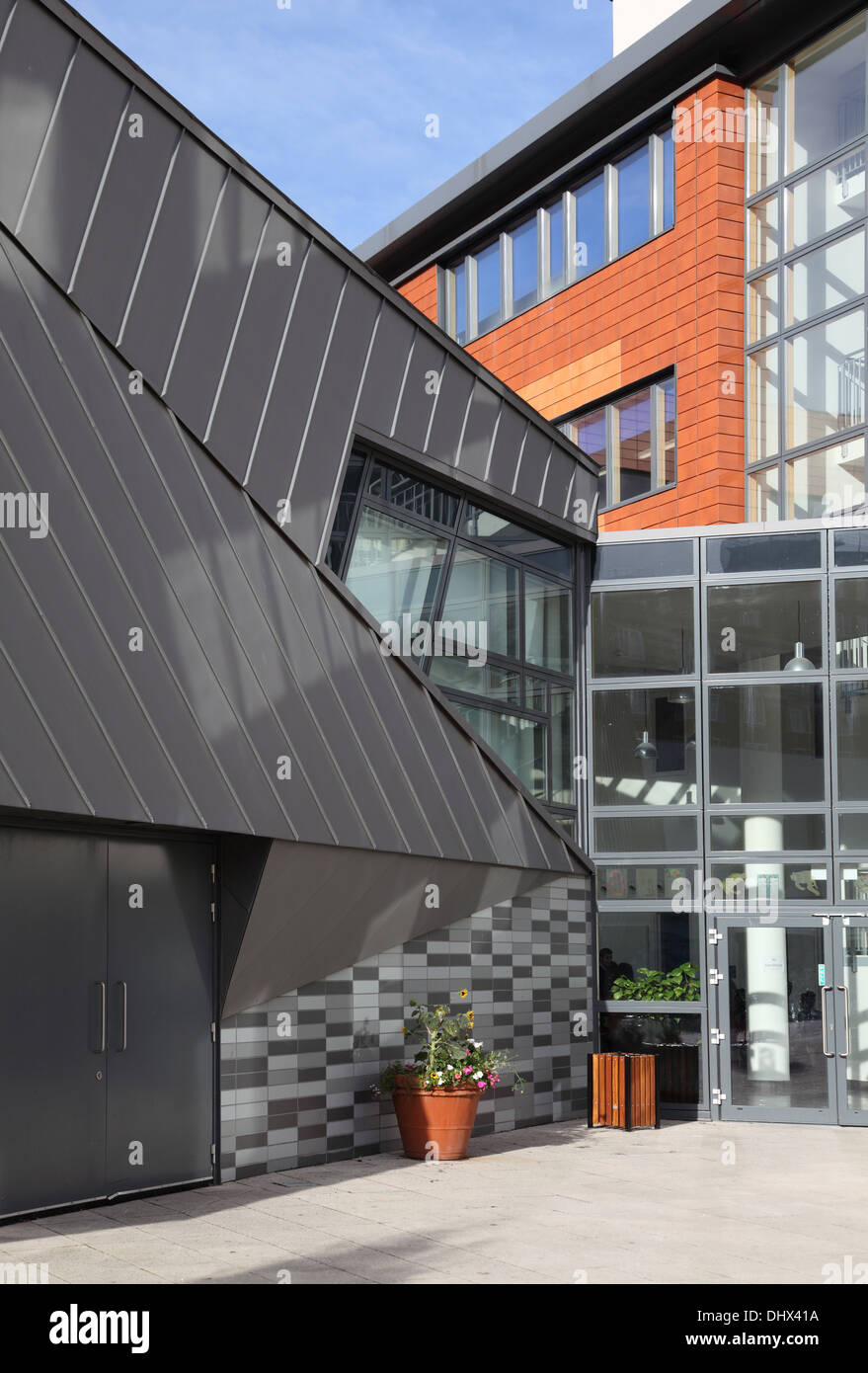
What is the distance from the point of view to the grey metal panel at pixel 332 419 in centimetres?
1070

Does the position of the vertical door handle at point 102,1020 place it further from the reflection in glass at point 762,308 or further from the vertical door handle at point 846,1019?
the reflection in glass at point 762,308

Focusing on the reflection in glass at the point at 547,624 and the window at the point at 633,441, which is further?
the window at the point at 633,441

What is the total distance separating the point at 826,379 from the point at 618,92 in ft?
17.3

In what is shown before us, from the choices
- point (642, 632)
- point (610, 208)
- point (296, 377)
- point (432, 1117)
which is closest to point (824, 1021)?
point (642, 632)

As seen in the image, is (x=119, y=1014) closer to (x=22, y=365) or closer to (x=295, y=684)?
(x=295, y=684)

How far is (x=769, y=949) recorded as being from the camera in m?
14.5

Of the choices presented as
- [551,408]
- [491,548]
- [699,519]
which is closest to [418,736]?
[491,548]

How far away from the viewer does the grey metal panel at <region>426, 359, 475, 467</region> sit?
499 inches

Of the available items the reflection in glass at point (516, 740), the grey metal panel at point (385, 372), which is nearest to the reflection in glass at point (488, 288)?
the reflection in glass at point (516, 740)

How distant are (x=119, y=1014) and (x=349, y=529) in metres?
4.32

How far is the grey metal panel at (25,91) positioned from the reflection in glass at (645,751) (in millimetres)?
8559

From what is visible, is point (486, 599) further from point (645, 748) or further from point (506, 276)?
point (506, 276)

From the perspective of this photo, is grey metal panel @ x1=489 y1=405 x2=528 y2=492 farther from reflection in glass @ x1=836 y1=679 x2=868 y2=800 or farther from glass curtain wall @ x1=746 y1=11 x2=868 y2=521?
glass curtain wall @ x1=746 y1=11 x2=868 y2=521

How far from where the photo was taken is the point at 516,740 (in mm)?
14055
